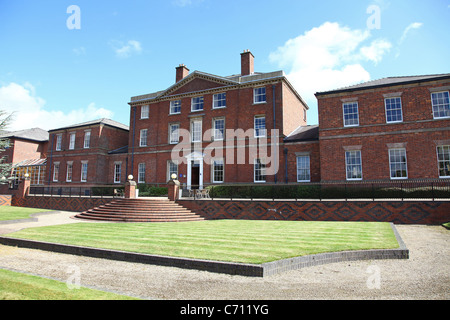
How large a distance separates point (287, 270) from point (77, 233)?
881 centimetres

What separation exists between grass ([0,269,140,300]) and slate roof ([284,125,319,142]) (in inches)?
812

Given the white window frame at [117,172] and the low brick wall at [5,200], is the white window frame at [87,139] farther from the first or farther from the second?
the low brick wall at [5,200]

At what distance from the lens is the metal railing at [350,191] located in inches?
656

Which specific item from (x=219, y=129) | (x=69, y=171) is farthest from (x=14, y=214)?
(x=219, y=129)

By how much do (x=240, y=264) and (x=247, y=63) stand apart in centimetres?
2442

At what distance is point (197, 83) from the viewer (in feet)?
95.1

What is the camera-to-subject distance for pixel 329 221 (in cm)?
1578

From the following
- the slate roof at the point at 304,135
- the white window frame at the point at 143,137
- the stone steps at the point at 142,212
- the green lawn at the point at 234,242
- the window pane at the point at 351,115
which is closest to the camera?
the green lawn at the point at 234,242

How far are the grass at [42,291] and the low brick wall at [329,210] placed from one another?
1298cm

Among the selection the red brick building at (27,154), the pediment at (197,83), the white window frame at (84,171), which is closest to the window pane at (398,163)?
the pediment at (197,83)

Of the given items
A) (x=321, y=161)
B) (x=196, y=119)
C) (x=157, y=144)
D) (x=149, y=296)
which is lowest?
(x=149, y=296)

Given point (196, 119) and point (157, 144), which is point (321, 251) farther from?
point (157, 144)
